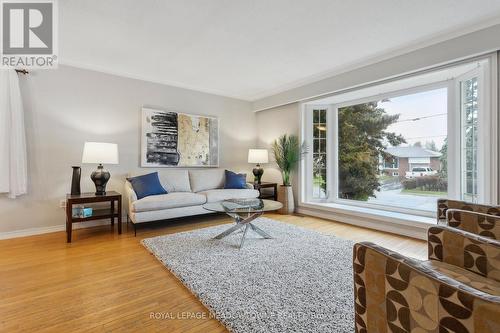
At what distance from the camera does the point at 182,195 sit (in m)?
3.47

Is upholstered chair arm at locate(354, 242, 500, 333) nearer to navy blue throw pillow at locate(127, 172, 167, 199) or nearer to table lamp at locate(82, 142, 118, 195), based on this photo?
navy blue throw pillow at locate(127, 172, 167, 199)

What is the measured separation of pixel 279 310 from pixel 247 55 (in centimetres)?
295

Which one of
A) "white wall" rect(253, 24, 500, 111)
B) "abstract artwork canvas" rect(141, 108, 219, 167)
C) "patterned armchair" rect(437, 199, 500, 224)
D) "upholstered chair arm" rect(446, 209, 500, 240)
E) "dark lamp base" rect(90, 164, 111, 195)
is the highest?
"white wall" rect(253, 24, 500, 111)

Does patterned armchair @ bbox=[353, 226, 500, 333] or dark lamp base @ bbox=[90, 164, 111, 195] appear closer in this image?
patterned armchair @ bbox=[353, 226, 500, 333]

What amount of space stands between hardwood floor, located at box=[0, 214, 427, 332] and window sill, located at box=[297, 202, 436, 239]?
18cm

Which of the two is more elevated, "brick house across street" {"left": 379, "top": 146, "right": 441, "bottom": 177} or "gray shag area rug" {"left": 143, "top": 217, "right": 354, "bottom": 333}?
"brick house across street" {"left": 379, "top": 146, "right": 441, "bottom": 177}

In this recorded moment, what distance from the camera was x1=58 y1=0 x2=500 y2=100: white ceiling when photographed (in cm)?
218

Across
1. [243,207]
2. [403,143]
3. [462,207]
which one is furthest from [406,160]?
[243,207]

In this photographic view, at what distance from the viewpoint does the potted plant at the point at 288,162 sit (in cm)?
446

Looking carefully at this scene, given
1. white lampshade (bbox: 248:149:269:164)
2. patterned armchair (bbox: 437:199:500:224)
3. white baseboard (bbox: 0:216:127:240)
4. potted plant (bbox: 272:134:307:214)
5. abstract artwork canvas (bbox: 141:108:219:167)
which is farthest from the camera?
white lampshade (bbox: 248:149:269:164)

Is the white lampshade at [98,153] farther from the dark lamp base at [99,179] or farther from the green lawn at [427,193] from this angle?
the green lawn at [427,193]

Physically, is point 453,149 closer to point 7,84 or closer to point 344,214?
point 344,214

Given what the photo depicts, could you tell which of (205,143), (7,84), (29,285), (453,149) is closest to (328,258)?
(453,149)

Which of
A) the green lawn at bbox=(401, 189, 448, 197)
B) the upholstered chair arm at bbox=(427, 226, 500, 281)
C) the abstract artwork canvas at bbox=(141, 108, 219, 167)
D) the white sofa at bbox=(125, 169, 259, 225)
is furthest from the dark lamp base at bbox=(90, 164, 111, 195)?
the green lawn at bbox=(401, 189, 448, 197)
